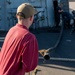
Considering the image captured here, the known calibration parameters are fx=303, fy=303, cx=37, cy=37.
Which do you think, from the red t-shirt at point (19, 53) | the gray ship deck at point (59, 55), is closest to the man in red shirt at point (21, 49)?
the red t-shirt at point (19, 53)

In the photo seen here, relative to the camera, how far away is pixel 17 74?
324cm

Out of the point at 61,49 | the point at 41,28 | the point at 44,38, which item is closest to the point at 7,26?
the point at 41,28

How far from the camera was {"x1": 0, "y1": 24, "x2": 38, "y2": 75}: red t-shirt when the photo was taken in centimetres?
317

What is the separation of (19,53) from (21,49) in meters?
0.05

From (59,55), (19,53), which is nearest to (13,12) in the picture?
(59,55)

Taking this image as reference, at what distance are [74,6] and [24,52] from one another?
1915 centimetres

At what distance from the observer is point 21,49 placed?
3.20 meters

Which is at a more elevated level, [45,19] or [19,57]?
[19,57]

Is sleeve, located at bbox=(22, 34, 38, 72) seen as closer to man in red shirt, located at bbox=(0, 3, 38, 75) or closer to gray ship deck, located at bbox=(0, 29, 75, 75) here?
man in red shirt, located at bbox=(0, 3, 38, 75)

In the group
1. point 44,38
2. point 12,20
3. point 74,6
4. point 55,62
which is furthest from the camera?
point 74,6

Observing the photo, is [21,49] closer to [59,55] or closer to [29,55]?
[29,55]

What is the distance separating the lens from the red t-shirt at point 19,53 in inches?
125

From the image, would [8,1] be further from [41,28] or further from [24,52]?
[24,52]

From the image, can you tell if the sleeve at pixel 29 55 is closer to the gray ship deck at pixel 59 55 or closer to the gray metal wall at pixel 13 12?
the gray ship deck at pixel 59 55
